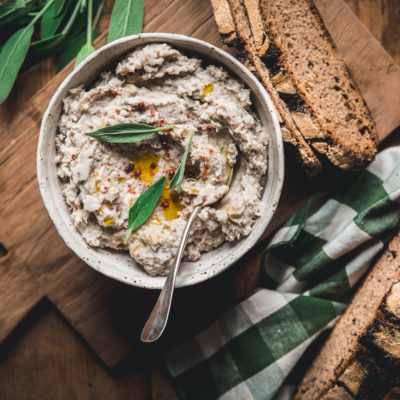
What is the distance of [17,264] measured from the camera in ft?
7.30

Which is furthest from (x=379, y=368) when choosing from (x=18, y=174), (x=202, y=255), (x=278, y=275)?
(x=18, y=174)

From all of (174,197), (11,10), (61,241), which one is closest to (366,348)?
(174,197)

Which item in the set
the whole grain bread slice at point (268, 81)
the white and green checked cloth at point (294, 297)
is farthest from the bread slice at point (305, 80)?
the white and green checked cloth at point (294, 297)

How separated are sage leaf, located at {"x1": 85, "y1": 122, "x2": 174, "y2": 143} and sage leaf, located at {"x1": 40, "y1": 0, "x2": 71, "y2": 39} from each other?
0.95m

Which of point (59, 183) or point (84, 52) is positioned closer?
point (59, 183)

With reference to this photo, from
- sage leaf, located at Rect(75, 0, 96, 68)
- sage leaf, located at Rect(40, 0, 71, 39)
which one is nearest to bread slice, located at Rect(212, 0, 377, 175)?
sage leaf, located at Rect(75, 0, 96, 68)

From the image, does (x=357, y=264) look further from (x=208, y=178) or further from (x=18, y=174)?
(x=18, y=174)

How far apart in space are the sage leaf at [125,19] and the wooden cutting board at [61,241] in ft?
0.32

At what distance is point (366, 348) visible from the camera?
6.48ft

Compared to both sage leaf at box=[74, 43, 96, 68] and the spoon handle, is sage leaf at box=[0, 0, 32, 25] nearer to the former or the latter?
sage leaf at box=[74, 43, 96, 68]

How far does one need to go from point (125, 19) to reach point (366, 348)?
2.05 m

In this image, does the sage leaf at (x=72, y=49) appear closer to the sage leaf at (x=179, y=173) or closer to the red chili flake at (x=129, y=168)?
the red chili flake at (x=129, y=168)

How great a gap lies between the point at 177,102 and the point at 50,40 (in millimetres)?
927

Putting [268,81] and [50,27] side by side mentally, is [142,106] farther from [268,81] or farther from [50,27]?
[50,27]
